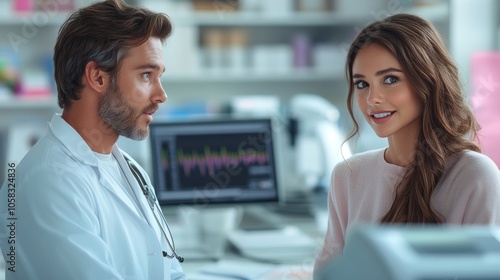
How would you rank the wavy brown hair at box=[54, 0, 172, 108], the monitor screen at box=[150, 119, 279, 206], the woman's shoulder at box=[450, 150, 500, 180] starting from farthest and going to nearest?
the monitor screen at box=[150, 119, 279, 206], the wavy brown hair at box=[54, 0, 172, 108], the woman's shoulder at box=[450, 150, 500, 180]

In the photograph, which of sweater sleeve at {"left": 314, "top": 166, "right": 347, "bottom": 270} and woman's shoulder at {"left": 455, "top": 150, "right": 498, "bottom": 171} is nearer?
woman's shoulder at {"left": 455, "top": 150, "right": 498, "bottom": 171}

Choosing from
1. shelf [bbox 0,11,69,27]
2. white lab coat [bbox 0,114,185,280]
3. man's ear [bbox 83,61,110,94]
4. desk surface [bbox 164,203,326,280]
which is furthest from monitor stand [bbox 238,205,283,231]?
shelf [bbox 0,11,69,27]

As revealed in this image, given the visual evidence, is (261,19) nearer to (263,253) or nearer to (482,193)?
(263,253)

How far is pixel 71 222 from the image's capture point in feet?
4.72

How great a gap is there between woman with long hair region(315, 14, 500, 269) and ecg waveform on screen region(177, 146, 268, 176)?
91cm

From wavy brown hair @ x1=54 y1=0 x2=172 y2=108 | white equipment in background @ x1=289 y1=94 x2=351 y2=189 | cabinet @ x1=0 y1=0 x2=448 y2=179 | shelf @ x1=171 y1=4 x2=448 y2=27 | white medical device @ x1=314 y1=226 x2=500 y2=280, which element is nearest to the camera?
white medical device @ x1=314 y1=226 x2=500 y2=280

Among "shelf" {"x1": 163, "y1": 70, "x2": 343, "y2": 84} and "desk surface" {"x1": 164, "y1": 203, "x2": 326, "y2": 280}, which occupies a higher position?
"shelf" {"x1": 163, "y1": 70, "x2": 343, "y2": 84}

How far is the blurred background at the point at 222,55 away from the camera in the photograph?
4.47m

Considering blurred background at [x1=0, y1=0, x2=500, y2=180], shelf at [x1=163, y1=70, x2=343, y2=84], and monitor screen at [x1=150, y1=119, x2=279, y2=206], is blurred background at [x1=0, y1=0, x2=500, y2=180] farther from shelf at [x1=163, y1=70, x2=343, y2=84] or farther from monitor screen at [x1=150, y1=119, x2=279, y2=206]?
monitor screen at [x1=150, y1=119, x2=279, y2=206]

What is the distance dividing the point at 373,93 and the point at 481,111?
1737mm

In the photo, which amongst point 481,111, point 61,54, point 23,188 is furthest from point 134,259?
point 481,111

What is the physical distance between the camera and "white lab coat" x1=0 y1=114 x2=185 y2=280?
1.42 meters

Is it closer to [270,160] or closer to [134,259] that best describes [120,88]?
[134,259]

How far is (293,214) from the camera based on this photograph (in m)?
3.08
